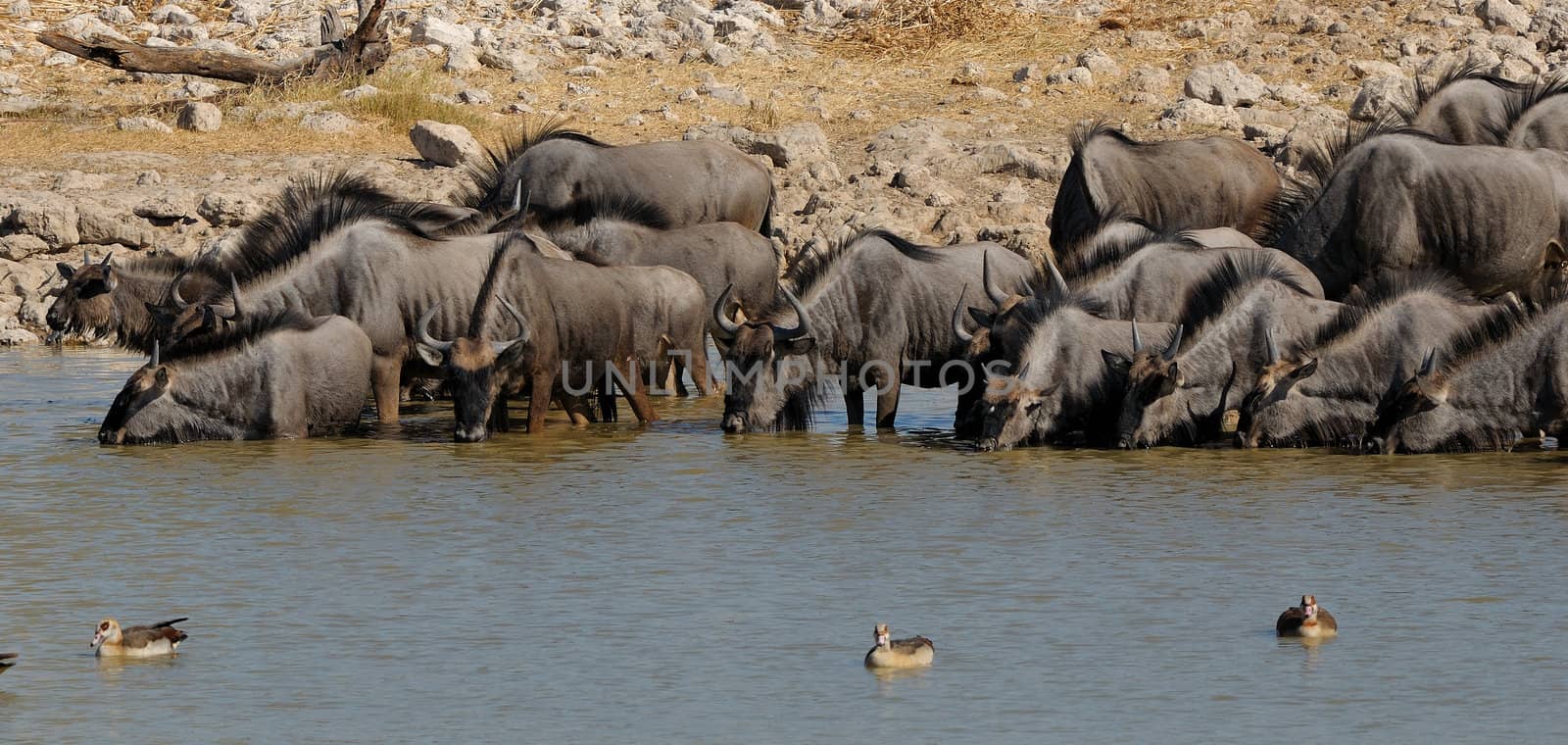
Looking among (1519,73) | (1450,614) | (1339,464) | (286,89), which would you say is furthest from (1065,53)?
(1450,614)

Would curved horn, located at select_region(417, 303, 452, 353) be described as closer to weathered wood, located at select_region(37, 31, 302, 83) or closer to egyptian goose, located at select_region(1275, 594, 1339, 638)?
egyptian goose, located at select_region(1275, 594, 1339, 638)

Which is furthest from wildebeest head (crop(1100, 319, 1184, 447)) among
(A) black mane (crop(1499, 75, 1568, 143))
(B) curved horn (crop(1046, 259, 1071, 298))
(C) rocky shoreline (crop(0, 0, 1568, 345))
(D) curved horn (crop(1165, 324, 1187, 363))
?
(C) rocky shoreline (crop(0, 0, 1568, 345))

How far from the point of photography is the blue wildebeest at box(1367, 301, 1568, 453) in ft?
36.2

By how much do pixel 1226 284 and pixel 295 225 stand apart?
534 centimetres

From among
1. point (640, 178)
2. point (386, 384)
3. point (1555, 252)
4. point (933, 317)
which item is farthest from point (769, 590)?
point (640, 178)

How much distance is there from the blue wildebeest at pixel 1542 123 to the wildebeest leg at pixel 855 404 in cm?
514

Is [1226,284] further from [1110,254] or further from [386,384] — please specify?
[386,384]

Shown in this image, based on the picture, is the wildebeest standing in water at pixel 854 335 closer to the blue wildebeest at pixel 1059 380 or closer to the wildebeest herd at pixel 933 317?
the wildebeest herd at pixel 933 317

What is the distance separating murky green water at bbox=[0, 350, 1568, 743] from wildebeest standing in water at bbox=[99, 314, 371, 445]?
21 cm

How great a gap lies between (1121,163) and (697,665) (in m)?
9.84

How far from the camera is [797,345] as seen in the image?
12562 millimetres

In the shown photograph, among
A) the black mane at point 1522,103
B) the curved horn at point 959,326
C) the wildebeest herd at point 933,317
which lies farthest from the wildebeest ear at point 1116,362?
the black mane at point 1522,103

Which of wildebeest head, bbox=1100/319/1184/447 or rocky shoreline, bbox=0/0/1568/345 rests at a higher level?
rocky shoreline, bbox=0/0/1568/345

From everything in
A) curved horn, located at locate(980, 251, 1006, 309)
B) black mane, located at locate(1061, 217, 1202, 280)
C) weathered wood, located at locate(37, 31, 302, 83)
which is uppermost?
weathered wood, located at locate(37, 31, 302, 83)
